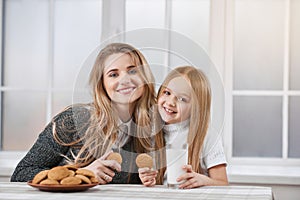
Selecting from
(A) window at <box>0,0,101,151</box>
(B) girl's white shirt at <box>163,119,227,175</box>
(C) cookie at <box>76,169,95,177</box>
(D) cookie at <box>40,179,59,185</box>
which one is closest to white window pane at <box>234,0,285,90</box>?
(A) window at <box>0,0,101,151</box>

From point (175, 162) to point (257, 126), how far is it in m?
1.31


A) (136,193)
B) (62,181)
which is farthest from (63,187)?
(136,193)

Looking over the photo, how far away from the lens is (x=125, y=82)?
1.86 metres

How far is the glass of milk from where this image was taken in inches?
71.0

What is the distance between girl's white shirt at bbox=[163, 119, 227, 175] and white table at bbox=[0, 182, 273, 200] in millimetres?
151

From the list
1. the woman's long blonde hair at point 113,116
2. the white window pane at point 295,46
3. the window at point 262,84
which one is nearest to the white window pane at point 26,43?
the window at point 262,84

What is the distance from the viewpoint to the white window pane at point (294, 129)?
118 inches

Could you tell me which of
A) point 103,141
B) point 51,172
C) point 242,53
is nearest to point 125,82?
point 103,141

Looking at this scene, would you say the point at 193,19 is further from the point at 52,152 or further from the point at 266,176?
the point at 52,152

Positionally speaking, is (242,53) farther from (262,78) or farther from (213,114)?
(213,114)

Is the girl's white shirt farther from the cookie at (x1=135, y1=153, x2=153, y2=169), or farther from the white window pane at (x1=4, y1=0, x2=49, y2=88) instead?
the white window pane at (x1=4, y1=0, x2=49, y2=88)

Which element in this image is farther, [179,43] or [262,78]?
[262,78]

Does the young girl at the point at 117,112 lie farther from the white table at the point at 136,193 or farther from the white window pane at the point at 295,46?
the white window pane at the point at 295,46

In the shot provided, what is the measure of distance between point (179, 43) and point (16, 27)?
1.56 metres
